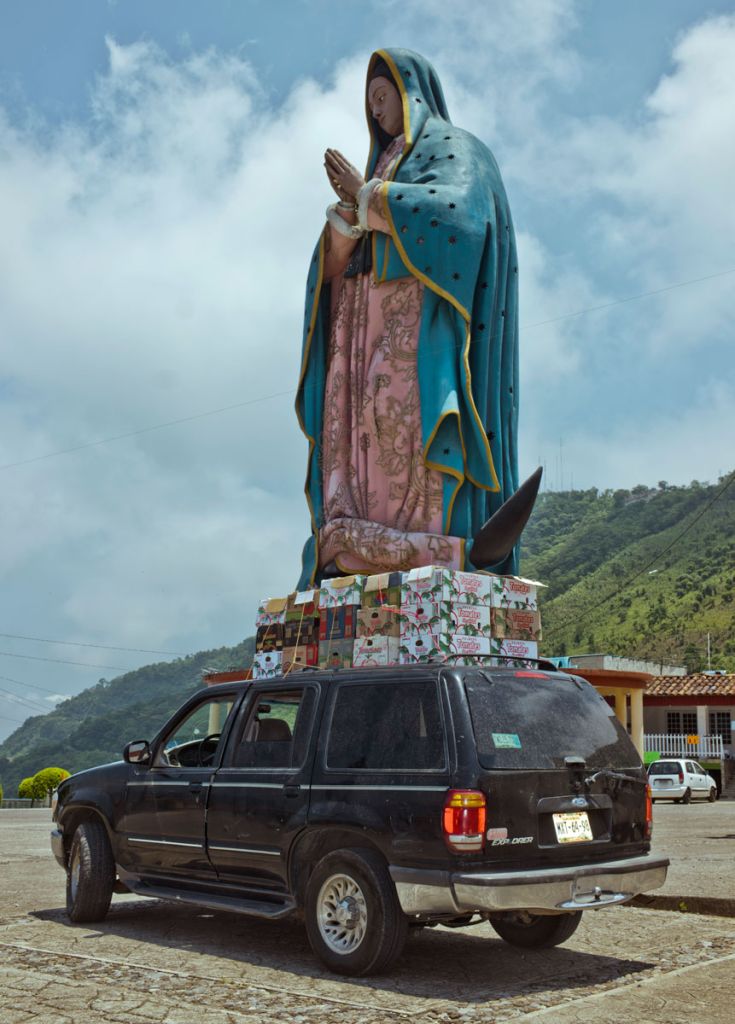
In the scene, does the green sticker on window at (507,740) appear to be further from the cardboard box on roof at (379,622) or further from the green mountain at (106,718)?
the green mountain at (106,718)

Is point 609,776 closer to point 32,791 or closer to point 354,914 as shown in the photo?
point 354,914

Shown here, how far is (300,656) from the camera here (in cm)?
2114

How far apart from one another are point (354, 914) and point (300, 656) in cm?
1535

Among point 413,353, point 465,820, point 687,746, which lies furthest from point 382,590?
point 687,746

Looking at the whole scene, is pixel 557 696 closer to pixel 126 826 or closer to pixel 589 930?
pixel 589 930

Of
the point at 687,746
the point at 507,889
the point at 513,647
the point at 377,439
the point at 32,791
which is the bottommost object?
the point at 32,791

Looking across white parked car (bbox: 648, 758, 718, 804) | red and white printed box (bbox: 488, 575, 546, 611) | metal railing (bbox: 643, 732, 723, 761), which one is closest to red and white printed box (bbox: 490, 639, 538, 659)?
red and white printed box (bbox: 488, 575, 546, 611)

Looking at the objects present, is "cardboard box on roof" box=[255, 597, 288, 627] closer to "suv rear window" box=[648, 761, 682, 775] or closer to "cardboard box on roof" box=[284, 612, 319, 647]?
"cardboard box on roof" box=[284, 612, 319, 647]

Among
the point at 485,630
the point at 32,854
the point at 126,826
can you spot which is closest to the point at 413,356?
the point at 485,630

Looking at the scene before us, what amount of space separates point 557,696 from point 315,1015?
2.26 metres

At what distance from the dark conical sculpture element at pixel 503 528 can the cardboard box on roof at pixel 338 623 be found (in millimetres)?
2481

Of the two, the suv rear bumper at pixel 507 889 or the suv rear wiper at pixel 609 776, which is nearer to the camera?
the suv rear bumper at pixel 507 889

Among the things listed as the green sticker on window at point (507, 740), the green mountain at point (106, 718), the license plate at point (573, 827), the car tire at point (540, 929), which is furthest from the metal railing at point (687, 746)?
the green mountain at point (106, 718)

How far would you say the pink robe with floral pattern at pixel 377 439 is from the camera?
832 inches
